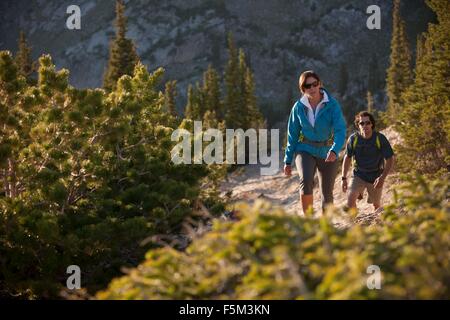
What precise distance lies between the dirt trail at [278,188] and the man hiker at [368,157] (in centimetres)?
493

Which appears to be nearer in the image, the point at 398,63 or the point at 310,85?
the point at 310,85

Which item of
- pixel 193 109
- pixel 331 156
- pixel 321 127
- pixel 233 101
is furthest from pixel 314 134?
pixel 193 109

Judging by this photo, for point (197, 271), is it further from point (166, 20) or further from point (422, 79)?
point (166, 20)

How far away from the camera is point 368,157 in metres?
8.07

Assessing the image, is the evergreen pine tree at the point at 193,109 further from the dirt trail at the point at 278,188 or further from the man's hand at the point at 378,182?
the man's hand at the point at 378,182

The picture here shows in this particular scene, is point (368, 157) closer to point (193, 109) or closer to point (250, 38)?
point (193, 109)

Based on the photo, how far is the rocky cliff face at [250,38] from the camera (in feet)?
428

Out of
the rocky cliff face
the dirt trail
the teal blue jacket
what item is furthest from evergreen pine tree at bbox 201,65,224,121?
the rocky cliff face

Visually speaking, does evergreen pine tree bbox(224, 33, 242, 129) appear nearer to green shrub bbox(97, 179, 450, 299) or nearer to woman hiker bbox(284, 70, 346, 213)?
woman hiker bbox(284, 70, 346, 213)

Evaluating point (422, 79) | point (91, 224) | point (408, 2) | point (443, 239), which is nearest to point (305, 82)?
point (443, 239)

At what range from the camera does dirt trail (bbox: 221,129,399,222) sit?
15.8 metres

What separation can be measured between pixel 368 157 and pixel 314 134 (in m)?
1.64

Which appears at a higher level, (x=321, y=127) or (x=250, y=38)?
(x=250, y=38)
